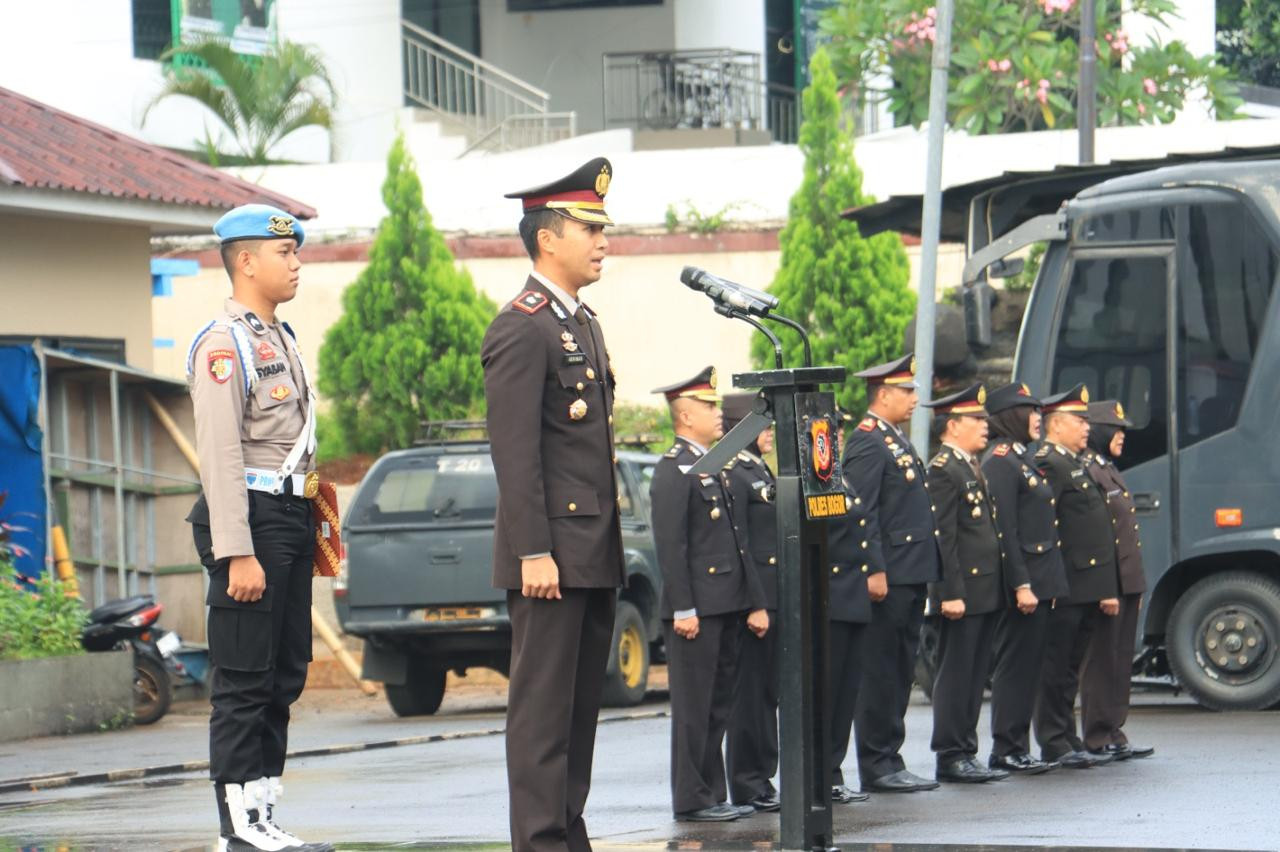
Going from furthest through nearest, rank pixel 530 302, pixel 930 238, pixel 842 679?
pixel 930 238
pixel 842 679
pixel 530 302

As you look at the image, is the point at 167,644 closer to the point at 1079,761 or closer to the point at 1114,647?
the point at 1114,647

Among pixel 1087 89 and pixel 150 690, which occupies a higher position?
pixel 1087 89

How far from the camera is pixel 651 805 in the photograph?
34.1ft

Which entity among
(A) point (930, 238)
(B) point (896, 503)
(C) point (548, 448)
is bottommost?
(B) point (896, 503)

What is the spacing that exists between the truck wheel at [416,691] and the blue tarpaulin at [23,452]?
289 centimetres

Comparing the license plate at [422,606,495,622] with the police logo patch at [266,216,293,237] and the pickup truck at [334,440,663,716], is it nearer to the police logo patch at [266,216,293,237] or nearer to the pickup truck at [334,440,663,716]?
the pickup truck at [334,440,663,716]

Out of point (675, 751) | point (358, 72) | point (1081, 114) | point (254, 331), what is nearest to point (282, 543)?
point (254, 331)

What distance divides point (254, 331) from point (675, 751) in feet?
10.1

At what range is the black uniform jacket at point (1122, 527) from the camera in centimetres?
1217

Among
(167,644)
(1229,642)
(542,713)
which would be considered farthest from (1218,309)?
(542,713)

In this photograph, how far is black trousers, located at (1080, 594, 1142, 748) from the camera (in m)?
11.9

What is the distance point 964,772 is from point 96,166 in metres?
9.71

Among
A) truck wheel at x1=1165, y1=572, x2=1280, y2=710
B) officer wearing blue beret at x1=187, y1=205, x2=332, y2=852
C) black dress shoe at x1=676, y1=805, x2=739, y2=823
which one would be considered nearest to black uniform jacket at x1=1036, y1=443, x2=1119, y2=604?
truck wheel at x1=1165, y1=572, x2=1280, y2=710

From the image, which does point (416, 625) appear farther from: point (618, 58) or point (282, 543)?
point (618, 58)
